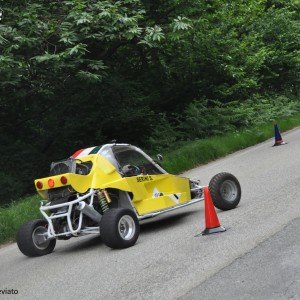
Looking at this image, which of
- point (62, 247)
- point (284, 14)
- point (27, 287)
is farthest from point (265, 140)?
point (27, 287)

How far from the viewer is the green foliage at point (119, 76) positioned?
515 inches

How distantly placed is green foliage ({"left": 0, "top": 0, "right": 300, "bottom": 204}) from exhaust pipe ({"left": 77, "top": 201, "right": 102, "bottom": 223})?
185 inches

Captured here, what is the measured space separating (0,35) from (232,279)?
315 inches

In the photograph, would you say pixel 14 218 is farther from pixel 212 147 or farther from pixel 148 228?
pixel 212 147

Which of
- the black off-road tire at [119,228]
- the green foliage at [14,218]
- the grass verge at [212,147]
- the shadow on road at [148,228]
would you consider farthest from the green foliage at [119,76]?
the black off-road tire at [119,228]

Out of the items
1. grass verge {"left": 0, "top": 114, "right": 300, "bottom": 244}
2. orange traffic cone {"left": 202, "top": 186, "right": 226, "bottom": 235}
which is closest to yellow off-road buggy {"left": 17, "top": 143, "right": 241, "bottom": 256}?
orange traffic cone {"left": 202, "top": 186, "right": 226, "bottom": 235}

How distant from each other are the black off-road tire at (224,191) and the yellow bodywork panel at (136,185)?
20.3 inches

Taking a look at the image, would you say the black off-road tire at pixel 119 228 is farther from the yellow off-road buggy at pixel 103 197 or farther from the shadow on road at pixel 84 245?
the shadow on road at pixel 84 245

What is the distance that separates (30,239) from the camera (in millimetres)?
8500

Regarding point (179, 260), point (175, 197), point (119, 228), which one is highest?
point (175, 197)

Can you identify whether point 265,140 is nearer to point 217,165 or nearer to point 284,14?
point 217,165

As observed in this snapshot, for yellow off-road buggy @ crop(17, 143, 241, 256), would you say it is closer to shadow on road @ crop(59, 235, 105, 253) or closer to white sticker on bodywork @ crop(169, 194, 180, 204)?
white sticker on bodywork @ crop(169, 194, 180, 204)

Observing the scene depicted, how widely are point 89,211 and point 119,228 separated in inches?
22.9

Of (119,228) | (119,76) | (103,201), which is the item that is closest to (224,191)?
(103,201)
